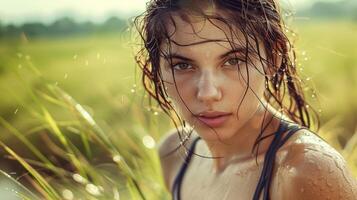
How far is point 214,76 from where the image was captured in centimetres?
178

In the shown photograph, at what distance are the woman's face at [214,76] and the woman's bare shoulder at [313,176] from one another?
20cm

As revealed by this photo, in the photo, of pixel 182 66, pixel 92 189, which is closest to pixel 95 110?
pixel 92 189

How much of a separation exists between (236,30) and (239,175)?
0.45 m

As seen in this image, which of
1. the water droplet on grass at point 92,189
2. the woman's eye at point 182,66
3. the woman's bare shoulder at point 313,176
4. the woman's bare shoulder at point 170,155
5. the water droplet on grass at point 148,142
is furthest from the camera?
the water droplet on grass at point 148,142

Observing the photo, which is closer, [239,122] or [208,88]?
[208,88]

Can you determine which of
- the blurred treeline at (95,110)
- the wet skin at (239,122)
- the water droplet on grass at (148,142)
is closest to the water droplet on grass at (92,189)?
the blurred treeline at (95,110)

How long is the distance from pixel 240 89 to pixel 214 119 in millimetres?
107

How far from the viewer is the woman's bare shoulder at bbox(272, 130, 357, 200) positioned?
165 cm

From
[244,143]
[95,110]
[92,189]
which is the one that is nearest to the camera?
[244,143]

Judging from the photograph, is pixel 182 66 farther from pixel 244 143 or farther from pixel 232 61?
pixel 244 143

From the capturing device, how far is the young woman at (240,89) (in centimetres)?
169

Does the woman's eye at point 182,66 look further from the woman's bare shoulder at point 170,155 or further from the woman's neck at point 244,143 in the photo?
the woman's bare shoulder at point 170,155

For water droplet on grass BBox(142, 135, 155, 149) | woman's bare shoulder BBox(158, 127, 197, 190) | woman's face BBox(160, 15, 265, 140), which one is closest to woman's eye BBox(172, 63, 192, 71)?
woman's face BBox(160, 15, 265, 140)

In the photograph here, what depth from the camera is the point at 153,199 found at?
284 centimetres
